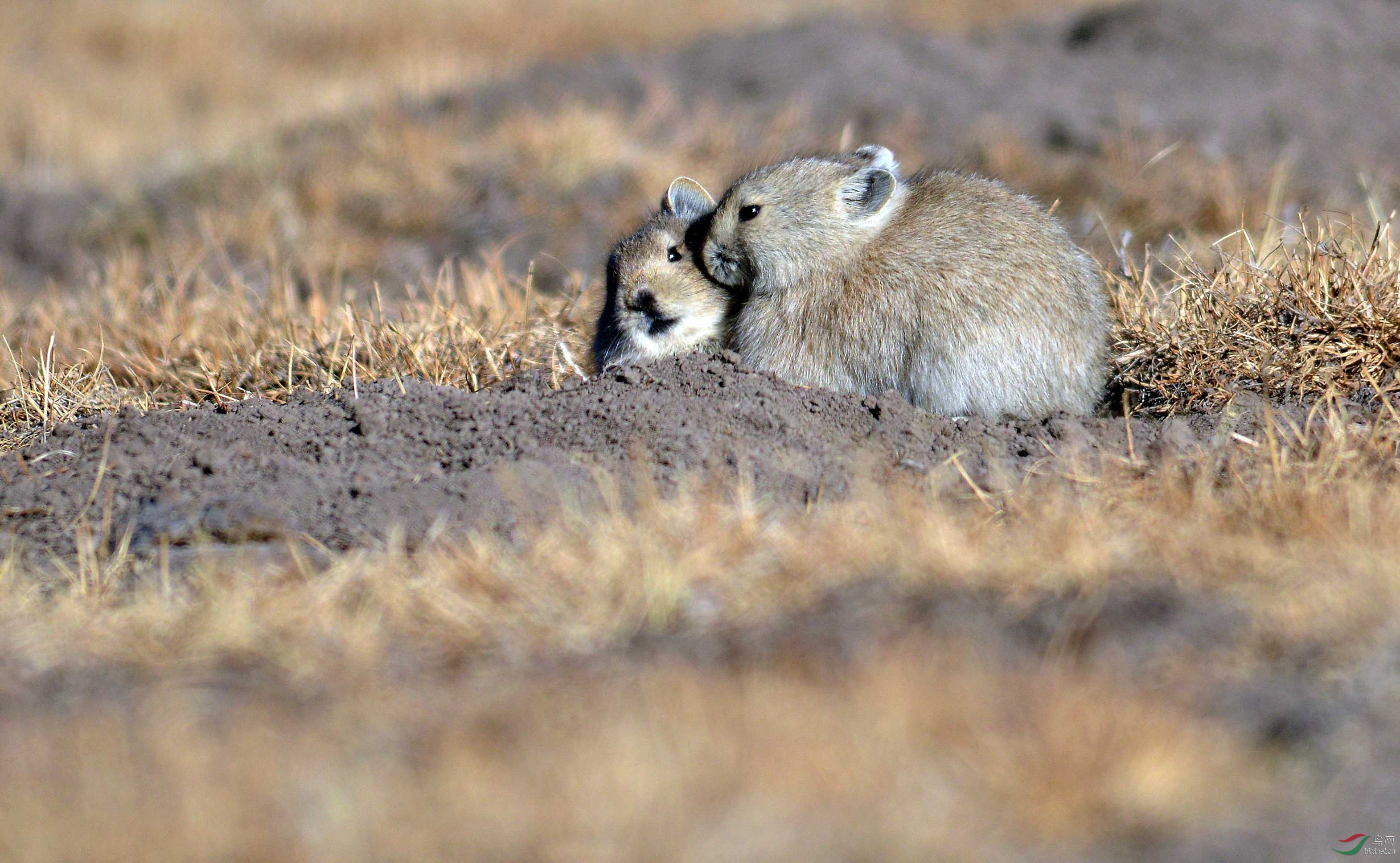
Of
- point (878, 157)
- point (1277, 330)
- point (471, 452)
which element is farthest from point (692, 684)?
point (1277, 330)

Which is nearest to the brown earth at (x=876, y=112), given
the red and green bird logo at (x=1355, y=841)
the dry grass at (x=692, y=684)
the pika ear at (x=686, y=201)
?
the pika ear at (x=686, y=201)

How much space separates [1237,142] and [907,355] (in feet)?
21.2

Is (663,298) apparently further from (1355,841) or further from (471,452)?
(1355,841)

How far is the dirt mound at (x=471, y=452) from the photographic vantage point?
3.90m

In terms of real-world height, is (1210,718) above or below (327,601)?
above

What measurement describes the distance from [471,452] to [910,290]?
1.59m

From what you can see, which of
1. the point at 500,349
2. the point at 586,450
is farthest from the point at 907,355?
the point at 500,349

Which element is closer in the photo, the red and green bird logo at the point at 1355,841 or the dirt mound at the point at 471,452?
the red and green bird logo at the point at 1355,841

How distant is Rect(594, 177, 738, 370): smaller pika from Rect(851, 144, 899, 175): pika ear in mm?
627

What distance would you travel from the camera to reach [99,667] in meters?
3.12

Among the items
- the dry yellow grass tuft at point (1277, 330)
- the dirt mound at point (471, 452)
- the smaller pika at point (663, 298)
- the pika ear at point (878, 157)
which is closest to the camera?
the dirt mound at point (471, 452)

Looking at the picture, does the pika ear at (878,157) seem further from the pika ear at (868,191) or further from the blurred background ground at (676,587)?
the blurred background ground at (676,587)

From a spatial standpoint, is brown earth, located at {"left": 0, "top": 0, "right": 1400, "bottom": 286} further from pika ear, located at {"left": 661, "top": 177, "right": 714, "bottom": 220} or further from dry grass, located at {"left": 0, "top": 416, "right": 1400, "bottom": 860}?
dry grass, located at {"left": 0, "top": 416, "right": 1400, "bottom": 860}

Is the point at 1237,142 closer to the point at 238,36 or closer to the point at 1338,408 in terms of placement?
the point at 1338,408
